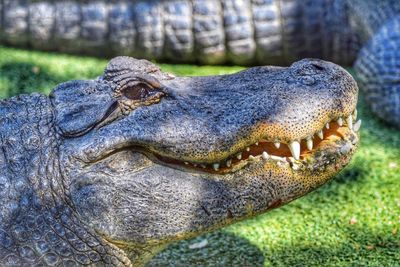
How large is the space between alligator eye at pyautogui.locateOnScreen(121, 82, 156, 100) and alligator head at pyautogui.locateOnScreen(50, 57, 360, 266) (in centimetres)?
5

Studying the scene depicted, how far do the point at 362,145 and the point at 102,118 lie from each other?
235 centimetres

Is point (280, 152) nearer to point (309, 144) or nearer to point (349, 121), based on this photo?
point (309, 144)

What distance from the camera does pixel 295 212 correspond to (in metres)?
3.92

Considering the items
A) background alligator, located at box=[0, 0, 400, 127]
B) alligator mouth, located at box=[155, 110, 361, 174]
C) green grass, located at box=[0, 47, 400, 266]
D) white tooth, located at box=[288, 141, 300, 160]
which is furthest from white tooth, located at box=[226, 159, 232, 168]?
background alligator, located at box=[0, 0, 400, 127]

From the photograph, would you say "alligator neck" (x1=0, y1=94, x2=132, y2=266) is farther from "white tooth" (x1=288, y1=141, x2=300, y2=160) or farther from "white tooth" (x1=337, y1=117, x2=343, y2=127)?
"white tooth" (x1=337, y1=117, x2=343, y2=127)

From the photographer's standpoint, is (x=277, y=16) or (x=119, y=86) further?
(x=277, y=16)

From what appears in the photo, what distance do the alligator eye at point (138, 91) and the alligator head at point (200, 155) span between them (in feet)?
0.17

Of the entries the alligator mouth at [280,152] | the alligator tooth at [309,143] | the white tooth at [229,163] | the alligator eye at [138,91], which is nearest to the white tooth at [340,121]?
the alligator mouth at [280,152]

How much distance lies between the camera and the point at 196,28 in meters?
5.64

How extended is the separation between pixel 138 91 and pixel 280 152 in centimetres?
55

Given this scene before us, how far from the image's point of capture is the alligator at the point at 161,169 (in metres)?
2.58

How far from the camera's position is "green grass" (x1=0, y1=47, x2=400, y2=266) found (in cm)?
346

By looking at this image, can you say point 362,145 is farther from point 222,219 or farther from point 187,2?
point 222,219

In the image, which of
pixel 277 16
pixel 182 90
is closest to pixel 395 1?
pixel 277 16
